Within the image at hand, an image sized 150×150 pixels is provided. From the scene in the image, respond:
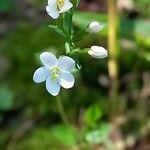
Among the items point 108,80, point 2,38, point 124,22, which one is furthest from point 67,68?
point 2,38

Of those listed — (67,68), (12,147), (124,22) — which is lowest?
(12,147)

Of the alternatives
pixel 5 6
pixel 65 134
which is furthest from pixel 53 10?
pixel 5 6

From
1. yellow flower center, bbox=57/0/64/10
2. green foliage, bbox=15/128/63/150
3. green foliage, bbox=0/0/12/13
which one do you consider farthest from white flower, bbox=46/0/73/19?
green foliage, bbox=0/0/12/13

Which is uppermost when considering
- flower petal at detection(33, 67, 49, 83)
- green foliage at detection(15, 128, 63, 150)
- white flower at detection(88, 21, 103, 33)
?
white flower at detection(88, 21, 103, 33)

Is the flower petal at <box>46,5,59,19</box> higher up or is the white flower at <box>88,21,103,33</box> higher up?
the flower petal at <box>46,5,59,19</box>

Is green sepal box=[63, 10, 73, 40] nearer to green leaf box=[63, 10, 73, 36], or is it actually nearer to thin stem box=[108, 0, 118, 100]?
green leaf box=[63, 10, 73, 36]

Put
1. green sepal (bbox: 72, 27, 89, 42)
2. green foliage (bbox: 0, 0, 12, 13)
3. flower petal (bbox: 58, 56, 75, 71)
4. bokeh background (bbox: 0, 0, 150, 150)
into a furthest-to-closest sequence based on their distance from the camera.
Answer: green foliage (bbox: 0, 0, 12, 13) < bokeh background (bbox: 0, 0, 150, 150) < green sepal (bbox: 72, 27, 89, 42) < flower petal (bbox: 58, 56, 75, 71)

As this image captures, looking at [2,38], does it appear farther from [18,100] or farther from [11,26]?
[18,100]
